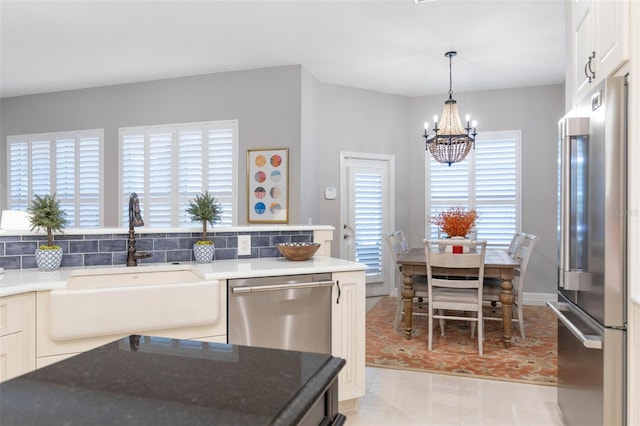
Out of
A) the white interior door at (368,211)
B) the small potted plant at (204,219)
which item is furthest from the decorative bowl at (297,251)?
the white interior door at (368,211)

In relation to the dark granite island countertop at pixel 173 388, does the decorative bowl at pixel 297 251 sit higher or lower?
higher

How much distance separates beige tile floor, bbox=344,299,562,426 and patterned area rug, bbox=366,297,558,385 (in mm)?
147

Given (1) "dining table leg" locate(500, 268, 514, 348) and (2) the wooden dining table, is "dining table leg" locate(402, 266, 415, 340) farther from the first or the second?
(1) "dining table leg" locate(500, 268, 514, 348)

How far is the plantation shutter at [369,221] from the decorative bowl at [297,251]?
2940mm

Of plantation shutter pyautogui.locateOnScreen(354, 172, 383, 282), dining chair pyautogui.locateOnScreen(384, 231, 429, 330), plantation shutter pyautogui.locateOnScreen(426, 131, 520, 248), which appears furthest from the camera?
plantation shutter pyautogui.locateOnScreen(354, 172, 383, 282)

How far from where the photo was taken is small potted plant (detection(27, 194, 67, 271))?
2.22 metres

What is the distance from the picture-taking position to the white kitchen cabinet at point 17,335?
1767mm

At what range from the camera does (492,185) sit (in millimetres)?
5559

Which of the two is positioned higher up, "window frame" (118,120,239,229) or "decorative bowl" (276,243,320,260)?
"window frame" (118,120,239,229)

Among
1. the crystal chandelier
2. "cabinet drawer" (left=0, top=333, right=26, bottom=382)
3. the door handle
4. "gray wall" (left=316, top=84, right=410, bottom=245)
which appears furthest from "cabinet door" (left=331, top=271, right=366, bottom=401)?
the door handle

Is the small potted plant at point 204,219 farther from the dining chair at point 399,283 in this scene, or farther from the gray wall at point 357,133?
the gray wall at point 357,133

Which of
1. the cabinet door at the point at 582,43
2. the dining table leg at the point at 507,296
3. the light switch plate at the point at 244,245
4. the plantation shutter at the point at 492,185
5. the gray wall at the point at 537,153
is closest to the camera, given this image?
the cabinet door at the point at 582,43

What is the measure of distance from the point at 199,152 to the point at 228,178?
50cm

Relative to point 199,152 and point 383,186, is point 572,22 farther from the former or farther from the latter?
point 199,152
